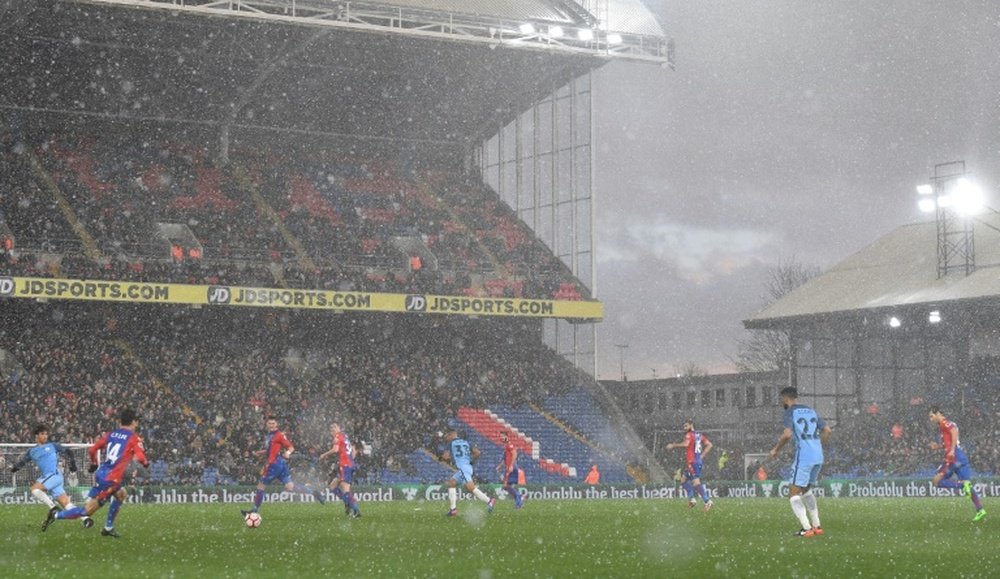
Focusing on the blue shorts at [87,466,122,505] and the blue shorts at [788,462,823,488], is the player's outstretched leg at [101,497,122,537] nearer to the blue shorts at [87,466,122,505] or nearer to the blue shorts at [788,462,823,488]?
the blue shorts at [87,466,122,505]

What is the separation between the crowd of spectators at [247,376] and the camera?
45.3 metres

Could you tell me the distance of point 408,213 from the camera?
5909 centimetres

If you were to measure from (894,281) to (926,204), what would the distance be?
5740 mm

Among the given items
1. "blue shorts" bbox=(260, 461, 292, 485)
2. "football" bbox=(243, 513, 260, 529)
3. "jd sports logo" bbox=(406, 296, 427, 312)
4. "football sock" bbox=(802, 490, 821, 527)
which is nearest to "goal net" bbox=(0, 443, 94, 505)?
"jd sports logo" bbox=(406, 296, 427, 312)

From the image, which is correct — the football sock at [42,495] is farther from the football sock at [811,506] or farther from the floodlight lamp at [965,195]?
the floodlight lamp at [965,195]

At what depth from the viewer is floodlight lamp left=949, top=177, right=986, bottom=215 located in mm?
53312

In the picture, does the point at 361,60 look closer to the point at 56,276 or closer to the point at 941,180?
the point at 56,276

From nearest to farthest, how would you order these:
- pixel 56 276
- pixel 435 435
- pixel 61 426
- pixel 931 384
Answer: pixel 61 426 < pixel 56 276 < pixel 435 435 < pixel 931 384

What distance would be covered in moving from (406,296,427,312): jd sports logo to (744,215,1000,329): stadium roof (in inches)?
665

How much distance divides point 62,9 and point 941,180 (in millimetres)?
34644

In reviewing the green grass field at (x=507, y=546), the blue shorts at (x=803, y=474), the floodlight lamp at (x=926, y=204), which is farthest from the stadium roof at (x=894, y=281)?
the blue shorts at (x=803, y=474)

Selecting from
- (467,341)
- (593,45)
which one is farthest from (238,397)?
(593,45)

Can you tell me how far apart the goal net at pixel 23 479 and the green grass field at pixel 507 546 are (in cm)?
1140

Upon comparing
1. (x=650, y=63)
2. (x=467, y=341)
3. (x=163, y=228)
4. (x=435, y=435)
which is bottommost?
(x=435, y=435)
